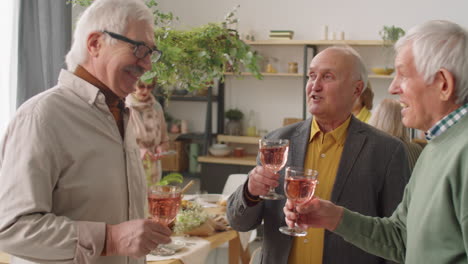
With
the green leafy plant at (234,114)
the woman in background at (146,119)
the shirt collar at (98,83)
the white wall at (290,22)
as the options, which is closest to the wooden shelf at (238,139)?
the green leafy plant at (234,114)

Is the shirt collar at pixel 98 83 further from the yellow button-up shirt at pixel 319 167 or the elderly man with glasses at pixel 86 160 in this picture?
the yellow button-up shirt at pixel 319 167

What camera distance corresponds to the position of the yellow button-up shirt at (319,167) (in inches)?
78.5

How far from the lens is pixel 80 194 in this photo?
1.50 metres

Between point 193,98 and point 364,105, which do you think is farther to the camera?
point 193,98

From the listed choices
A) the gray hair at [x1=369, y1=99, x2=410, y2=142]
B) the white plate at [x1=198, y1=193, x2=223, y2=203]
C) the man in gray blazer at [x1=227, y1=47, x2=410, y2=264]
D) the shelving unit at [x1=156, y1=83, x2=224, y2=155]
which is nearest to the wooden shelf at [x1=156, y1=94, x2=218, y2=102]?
the shelving unit at [x1=156, y1=83, x2=224, y2=155]

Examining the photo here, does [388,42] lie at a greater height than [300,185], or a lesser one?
greater

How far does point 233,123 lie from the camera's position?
263 inches

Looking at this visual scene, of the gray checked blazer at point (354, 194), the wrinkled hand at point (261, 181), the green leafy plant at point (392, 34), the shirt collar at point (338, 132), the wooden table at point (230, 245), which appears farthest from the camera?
the green leafy plant at point (392, 34)

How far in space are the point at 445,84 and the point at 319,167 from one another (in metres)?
0.80

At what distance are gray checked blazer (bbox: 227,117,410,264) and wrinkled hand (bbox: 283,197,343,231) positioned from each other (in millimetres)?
242

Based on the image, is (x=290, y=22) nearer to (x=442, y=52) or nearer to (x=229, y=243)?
(x=229, y=243)

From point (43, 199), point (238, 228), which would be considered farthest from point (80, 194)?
point (238, 228)

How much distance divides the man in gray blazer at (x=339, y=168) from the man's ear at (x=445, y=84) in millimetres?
680

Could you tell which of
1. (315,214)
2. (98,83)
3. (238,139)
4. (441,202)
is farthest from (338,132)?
(238,139)
